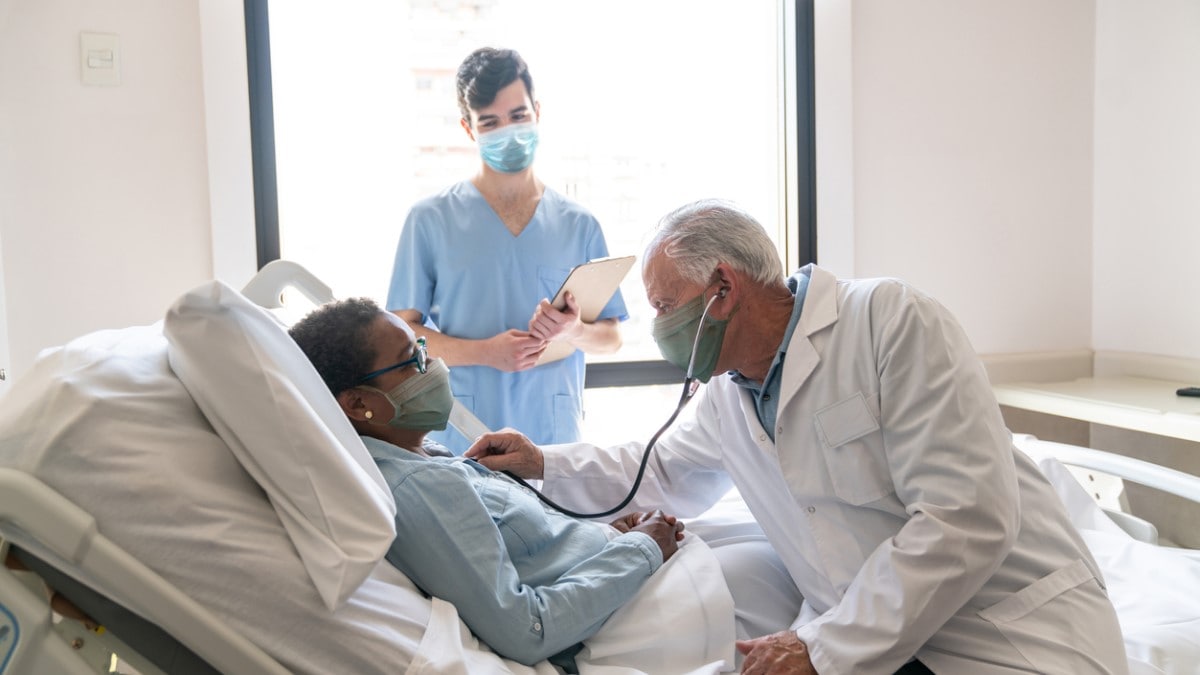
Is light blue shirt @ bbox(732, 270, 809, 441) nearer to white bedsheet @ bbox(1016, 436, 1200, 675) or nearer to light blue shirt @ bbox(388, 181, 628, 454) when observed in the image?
white bedsheet @ bbox(1016, 436, 1200, 675)

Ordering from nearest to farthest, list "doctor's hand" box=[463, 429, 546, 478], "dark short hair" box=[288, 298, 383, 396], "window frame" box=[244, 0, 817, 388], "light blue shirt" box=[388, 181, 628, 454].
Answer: "dark short hair" box=[288, 298, 383, 396]
"doctor's hand" box=[463, 429, 546, 478]
"light blue shirt" box=[388, 181, 628, 454]
"window frame" box=[244, 0, 817, 388]

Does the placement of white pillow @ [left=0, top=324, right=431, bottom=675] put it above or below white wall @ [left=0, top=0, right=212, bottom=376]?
below

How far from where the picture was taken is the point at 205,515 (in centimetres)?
101

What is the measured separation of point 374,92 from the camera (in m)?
2.72

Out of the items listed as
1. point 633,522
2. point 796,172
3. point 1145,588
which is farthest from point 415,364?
point 796,172

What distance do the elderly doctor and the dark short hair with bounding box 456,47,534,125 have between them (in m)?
0.82

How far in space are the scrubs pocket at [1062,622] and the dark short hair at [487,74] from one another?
1.54 m

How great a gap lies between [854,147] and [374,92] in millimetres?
1569

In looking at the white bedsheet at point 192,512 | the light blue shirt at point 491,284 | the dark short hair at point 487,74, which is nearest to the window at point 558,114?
the light blue shirt at point 491,284

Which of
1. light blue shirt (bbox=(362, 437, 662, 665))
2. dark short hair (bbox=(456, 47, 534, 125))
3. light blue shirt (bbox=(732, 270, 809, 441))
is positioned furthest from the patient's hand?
dark short hair (bbox=(456, 47, 534, 125))

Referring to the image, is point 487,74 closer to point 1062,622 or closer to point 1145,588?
point 1062,622

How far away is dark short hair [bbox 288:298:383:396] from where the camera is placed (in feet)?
4.37

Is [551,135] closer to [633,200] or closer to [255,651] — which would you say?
[633,200]

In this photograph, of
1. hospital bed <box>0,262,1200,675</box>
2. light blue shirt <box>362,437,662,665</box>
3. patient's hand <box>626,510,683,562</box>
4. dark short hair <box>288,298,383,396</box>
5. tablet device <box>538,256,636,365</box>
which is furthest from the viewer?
tablet device <box>538,256,636,365</box>
